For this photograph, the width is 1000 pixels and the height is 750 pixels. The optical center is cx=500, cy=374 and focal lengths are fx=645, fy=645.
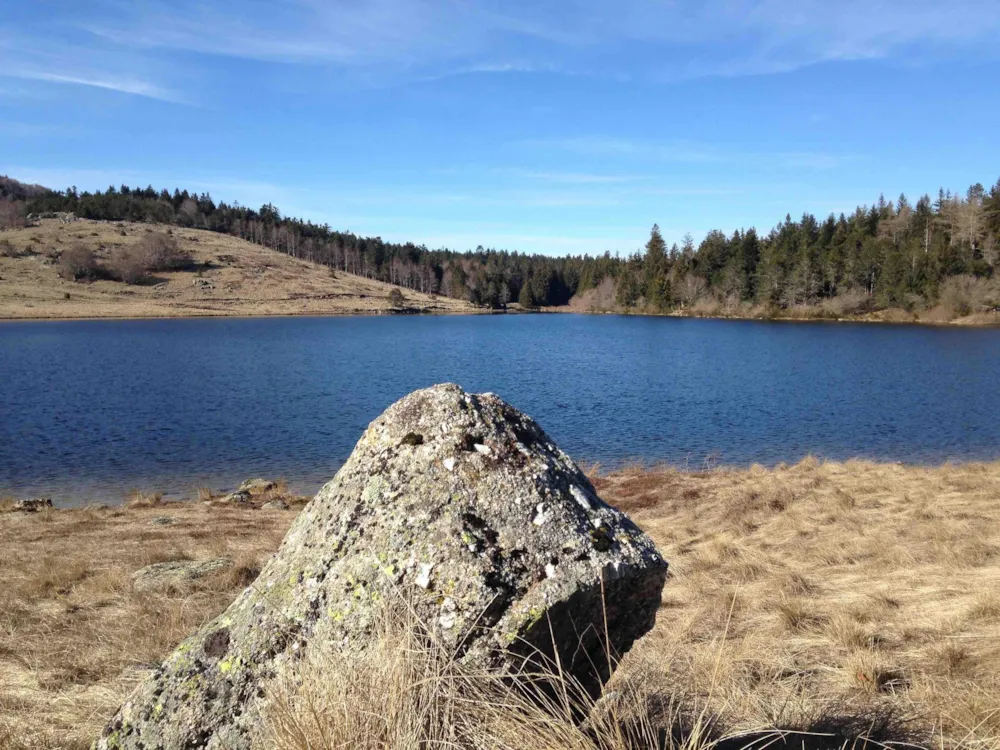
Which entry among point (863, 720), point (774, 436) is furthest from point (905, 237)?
point (863, 720)

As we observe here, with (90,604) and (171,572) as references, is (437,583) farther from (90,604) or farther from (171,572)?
(171,572)

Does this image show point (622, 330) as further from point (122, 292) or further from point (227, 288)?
point (122, 292)

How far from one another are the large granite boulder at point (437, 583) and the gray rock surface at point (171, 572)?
5.77 meters

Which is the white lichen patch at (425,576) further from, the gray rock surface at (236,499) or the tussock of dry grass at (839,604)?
the gray rock surface at (236,499)

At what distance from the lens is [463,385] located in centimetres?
3944

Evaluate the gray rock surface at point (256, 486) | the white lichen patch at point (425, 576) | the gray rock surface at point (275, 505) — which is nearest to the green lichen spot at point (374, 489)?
the white lichen patch at point (425, 576)

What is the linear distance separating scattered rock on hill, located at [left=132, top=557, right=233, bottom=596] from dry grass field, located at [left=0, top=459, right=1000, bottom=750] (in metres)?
0.19

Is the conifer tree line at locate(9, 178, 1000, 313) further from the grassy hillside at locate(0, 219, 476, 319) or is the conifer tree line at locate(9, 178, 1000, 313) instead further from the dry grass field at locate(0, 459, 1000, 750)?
the dry grass field at locate(0, 459, 1000, 750)

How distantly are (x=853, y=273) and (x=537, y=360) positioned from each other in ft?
250

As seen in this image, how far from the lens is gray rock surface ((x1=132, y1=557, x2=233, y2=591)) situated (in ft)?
26.9

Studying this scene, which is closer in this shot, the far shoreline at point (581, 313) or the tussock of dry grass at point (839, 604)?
the tussock of dry grass at point (839, 604)

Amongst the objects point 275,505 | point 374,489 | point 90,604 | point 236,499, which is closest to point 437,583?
point 374,489

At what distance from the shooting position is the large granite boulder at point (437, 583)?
282 centimetres

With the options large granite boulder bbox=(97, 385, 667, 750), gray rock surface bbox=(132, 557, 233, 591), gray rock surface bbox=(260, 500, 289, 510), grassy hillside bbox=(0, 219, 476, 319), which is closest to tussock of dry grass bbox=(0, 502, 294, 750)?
gray rock surface bbox=(132, 557, 233, 591)
